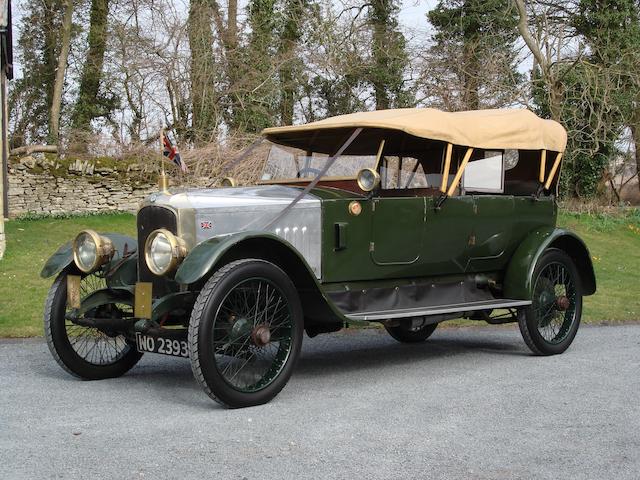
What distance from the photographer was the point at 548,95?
828 inches

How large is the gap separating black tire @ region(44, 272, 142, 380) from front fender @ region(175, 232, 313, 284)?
123cm

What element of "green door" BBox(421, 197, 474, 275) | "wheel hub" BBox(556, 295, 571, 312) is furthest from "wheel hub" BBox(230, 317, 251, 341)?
"wheel hub" BBox(556, 295, 571, 312)

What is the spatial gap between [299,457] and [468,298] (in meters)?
3.25

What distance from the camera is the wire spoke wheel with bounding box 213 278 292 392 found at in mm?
5223

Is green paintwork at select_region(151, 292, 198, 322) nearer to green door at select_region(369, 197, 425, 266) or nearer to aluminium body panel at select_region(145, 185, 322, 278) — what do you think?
aluminium body panel at select_region(145, 185, 322, 278)

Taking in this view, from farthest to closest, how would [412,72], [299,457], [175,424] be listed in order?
[412,72], [175,424], [299,457]

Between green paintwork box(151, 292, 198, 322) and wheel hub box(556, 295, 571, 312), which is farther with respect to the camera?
wheel hub box(556, 295, 571, 312)

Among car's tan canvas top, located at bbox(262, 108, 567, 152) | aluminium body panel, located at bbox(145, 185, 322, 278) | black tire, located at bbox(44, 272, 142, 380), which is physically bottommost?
black tire, located at bbox(44, 272, 142, 380)

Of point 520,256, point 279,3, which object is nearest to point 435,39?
point 279,3

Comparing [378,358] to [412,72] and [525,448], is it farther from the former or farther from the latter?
[412,72]

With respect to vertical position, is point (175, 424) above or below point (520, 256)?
below

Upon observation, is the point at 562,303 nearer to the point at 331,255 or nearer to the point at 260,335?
→ the point at 331,255

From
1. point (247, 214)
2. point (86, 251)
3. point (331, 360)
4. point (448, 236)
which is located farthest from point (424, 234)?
point (86, 251)

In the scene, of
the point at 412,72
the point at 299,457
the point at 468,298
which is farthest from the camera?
the point at 412,72
